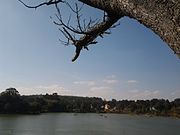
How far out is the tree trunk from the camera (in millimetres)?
1138

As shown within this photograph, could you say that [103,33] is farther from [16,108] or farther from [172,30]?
[16,108]

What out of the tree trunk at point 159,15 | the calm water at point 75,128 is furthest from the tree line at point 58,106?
the tree trunk at point 159,15

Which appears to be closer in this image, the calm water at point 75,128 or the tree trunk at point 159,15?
the tree trunk at point 159,15

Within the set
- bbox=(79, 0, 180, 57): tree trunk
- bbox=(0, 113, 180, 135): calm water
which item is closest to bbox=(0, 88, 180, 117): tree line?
bbox=(0, 113, 180, 135): calm water

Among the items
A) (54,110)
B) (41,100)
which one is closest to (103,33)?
(41,100)

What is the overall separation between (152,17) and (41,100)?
106 m

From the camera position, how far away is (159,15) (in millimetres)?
1193

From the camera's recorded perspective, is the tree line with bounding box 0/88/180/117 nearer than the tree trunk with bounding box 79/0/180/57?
No

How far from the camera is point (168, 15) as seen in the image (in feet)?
3.77

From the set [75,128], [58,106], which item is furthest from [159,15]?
[58,106]

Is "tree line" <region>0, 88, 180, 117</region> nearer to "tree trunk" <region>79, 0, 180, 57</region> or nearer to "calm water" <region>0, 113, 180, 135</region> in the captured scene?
"calm water" <region>0, 113, 180, 135</region>

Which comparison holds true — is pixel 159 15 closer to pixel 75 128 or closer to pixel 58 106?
pixel 75 128

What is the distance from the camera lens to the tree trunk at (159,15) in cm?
114

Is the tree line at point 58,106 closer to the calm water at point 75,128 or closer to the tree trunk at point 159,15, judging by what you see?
the calm water at point 75,128
